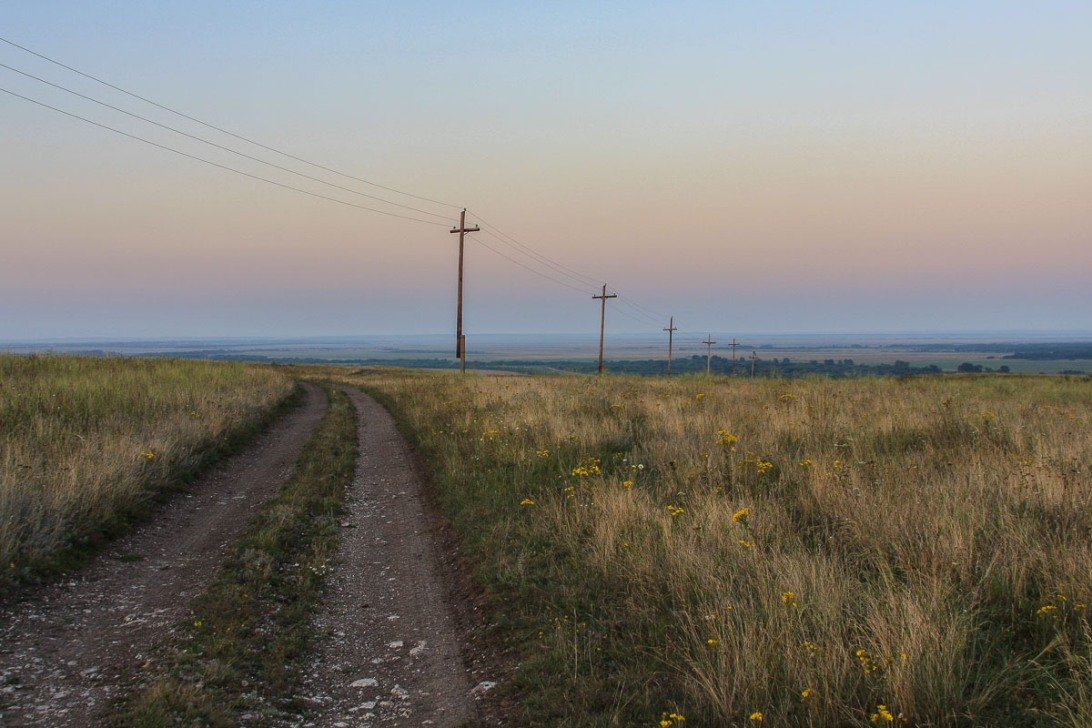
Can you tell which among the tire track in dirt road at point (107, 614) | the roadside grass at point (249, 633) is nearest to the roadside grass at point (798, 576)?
the roadside grass at point (249, 633)

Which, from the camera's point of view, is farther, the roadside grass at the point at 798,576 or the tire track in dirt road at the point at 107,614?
the tire track in dirt road at the point at 107,614

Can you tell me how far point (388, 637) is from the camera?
17.6ft

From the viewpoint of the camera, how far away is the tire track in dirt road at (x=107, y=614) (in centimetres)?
411

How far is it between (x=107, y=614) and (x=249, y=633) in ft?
4.72

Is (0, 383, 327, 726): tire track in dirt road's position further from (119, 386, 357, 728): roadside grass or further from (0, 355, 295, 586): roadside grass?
(0, 355, 295, 586): roadside grass

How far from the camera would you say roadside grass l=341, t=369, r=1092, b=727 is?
11.7ft

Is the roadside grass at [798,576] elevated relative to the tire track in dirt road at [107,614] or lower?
elevated

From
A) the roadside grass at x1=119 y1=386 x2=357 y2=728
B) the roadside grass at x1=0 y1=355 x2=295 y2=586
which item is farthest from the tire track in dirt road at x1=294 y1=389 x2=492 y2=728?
the roadside grass at x1=0 y1=355 x2=295 y2=586

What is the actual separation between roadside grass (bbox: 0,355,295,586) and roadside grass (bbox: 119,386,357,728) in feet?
5.43

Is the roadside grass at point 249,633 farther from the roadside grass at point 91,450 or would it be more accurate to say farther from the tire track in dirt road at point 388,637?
the roadside grass at point 91,450

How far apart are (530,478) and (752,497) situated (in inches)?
133

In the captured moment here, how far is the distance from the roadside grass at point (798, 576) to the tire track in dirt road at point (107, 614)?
2817 millimetres

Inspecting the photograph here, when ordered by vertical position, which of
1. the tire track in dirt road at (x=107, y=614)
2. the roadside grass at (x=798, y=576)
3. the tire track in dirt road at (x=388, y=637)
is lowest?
the tire track in dirt road at (x=388, y=637)

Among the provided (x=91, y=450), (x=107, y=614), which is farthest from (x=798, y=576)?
(x=91, y=450)
